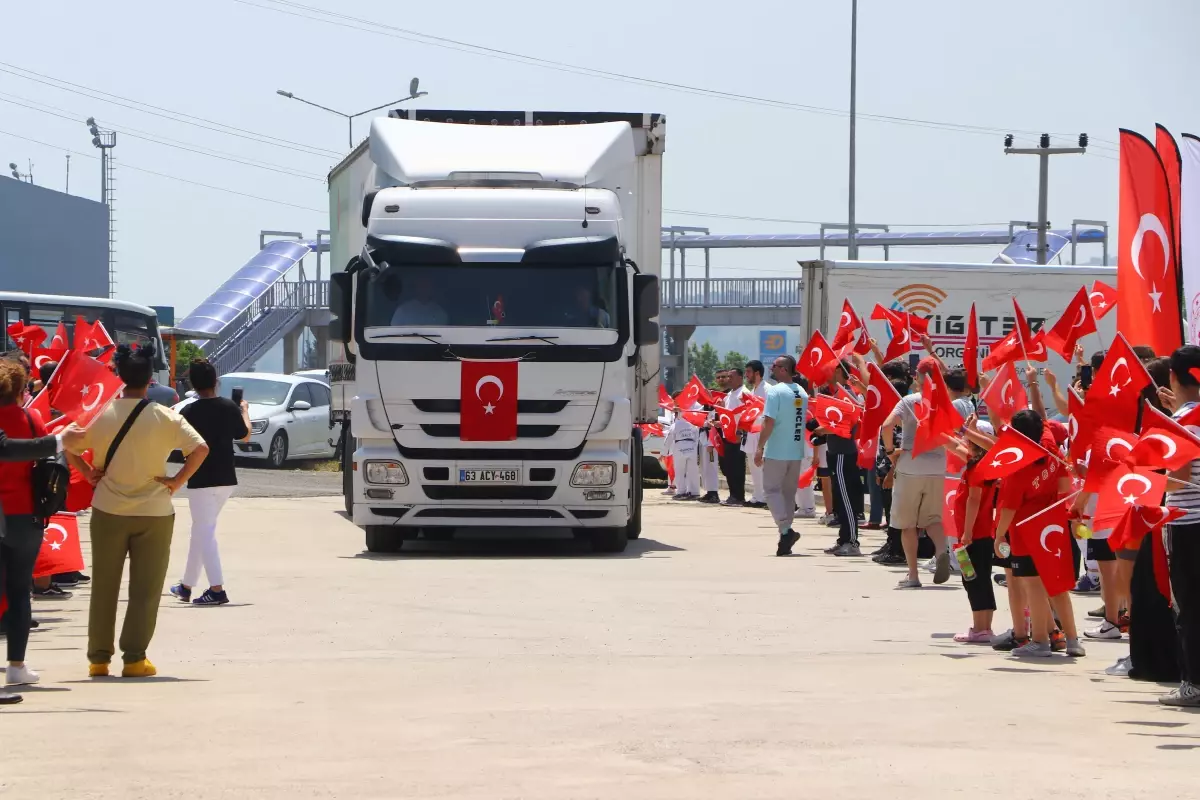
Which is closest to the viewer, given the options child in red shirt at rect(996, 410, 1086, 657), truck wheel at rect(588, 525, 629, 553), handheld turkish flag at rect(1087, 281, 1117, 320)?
child in red shirt at rect(996, 410, 1086, 657)

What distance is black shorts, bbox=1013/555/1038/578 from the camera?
9.91m

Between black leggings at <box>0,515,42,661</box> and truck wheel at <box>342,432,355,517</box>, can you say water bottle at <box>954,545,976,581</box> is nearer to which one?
black leggings at <box>0,515,42,661</box>

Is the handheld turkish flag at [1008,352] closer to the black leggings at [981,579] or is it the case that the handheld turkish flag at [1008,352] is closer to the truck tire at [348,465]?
the black leggings at [981,579]

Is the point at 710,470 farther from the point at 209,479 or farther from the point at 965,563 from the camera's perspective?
the point at 965,563

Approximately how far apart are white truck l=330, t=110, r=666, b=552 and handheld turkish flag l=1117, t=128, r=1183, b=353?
19.9 feet

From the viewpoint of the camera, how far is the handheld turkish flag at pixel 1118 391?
8336 mm

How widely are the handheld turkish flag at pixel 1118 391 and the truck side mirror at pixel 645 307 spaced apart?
298 inches

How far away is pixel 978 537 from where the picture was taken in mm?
10531

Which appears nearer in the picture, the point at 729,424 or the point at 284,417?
the point at 729,424

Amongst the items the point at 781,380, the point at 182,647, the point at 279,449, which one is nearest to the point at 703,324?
the point at 279,449

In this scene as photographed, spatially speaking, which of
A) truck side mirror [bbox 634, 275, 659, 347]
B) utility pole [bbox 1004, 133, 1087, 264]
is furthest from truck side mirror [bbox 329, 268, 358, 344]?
utility pole [bbox 1004, 133, 1087, 264]

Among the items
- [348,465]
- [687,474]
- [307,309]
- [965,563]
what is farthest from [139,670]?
[307,309]

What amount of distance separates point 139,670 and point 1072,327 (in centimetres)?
675

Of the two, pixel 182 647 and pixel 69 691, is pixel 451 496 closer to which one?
pixel 182 647
